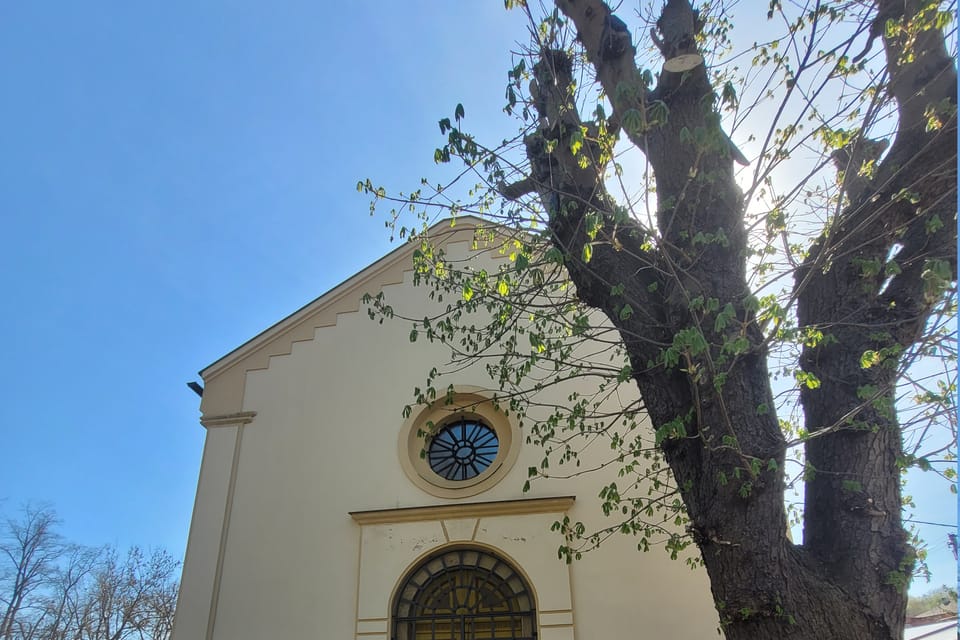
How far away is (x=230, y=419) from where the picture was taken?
10.1 m

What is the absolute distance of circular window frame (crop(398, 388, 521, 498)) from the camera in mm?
8914

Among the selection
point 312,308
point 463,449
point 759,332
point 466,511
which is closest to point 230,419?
point 312,308

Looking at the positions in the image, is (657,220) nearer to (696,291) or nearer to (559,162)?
(696,291)

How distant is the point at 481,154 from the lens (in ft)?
16.1

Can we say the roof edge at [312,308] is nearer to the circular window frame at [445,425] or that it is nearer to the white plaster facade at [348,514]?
the white plaster facade at [348,514]

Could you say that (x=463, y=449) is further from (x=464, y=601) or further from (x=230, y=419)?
(x=230, y=419)

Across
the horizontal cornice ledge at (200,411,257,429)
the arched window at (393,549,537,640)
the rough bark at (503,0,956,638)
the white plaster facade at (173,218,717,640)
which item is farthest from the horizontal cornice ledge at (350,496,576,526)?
the rough bark at (503,0,956,638)

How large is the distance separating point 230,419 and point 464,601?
4.38m

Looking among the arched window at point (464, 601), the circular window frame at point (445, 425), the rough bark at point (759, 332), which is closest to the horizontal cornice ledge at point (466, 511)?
the circular window frame at point (445, 425)

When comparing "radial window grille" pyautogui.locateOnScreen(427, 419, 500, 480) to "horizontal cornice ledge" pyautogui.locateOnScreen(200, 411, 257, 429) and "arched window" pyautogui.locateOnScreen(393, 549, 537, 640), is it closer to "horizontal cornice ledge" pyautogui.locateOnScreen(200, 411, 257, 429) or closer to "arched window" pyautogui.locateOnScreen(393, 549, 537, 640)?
"arched window" pyautogui.locateOnScreen(393, 549, 537, 640)

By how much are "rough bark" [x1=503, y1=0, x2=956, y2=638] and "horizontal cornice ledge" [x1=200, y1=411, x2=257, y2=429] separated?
6785 mm

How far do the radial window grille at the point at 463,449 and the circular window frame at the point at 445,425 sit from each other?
0.08 metres

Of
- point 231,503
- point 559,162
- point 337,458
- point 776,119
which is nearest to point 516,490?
point 337,458

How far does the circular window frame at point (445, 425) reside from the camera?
8.91m
